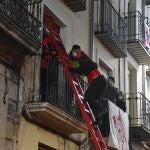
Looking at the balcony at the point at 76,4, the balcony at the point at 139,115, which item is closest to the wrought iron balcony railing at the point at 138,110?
the balcony at the point at 139,115

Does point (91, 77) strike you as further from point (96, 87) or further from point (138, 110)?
point (138, 110)

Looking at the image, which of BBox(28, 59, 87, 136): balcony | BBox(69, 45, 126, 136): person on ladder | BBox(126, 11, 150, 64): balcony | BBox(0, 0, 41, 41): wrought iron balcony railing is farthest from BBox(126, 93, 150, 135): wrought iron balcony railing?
BBox(0, 0, 41, 41): wrought iron balcony railing

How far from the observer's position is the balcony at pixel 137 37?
19.1m

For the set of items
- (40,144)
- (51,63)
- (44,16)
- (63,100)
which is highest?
(44,16)

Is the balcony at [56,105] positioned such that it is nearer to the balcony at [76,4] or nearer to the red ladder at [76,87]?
the red ladder at [76,87]

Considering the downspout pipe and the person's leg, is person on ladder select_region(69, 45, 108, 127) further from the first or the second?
the downspout pipe

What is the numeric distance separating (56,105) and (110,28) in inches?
218

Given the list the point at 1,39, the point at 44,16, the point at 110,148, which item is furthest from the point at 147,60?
the point at 1,39

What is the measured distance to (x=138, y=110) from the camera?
19172 millimetres

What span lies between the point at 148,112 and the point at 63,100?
799 centimetres

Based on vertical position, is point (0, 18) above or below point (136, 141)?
above

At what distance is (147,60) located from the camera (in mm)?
20375

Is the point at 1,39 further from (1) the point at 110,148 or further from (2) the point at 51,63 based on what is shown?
(1) the point at 110,148

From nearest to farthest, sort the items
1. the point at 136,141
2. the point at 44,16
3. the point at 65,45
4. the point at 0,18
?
the point at 0,18 → the point at 44,16 → the point at 65,45 → the point at 136,141
